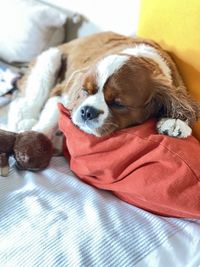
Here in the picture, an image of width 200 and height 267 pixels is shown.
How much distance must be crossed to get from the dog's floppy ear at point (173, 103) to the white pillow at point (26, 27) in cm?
103

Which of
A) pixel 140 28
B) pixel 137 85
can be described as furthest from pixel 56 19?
pixel 137 85

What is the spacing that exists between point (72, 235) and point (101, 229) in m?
0.09

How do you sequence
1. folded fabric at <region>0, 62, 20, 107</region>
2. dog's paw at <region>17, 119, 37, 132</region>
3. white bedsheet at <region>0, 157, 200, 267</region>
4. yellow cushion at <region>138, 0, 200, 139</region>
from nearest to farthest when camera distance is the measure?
1. white bedsheet at <region>0, 157, 200, 267</region>
2. yellow cushion at <region>138, 0, 200, 139</region>
3. dog's paw at <region>17, 119, 37, 132</region>
4. folded fabric at <region>0, 62, 20, 107</region>

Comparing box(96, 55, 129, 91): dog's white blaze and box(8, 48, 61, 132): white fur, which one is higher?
box(96, 55, 129, 91): dog's white blaze

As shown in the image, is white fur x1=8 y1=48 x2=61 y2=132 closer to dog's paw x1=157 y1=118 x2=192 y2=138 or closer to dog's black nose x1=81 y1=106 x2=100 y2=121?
dog's black nose x1=81 y1=106 x2=100 y2=121

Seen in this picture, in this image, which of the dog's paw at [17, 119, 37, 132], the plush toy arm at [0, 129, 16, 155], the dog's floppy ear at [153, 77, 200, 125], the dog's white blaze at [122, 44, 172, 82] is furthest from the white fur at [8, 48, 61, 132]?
the dog's floppy ear at [153, 77, 200, 125]

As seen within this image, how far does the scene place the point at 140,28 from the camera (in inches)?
71.0

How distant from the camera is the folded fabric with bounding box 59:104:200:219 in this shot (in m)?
1.25

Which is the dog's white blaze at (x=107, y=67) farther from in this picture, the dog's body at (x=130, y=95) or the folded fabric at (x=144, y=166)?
the folded fabric at (x=144, y=166)

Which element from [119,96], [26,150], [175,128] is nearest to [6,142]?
[26,150]

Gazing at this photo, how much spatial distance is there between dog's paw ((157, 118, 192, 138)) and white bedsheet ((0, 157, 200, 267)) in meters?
0.28

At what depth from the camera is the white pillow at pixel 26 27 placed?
2268mm

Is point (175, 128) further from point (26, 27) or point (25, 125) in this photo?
point (26, 27)

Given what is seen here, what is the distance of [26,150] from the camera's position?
1.39 meters
